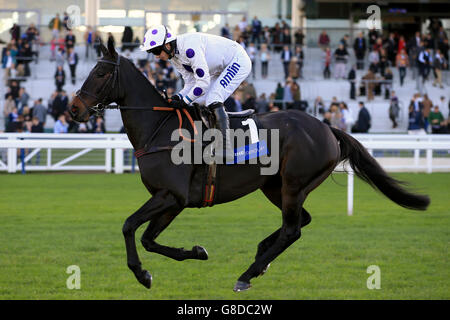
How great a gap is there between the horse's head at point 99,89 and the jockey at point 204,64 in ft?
0.83

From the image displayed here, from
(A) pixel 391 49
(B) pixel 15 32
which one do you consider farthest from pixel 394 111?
(B) pixel 15 32

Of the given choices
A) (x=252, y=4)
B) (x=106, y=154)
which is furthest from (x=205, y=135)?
(x=252, y=4)

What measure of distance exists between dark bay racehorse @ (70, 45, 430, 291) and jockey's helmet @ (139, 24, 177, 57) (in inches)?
9.7

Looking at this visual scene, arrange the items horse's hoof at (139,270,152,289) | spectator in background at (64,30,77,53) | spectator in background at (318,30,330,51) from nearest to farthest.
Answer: horse's hoof at (139,270,152,289) → spectator in background at (64,30,77,53) → spectator in background at (318,30,330,51)

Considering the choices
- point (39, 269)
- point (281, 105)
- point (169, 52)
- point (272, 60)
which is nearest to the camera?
point (169, 52)

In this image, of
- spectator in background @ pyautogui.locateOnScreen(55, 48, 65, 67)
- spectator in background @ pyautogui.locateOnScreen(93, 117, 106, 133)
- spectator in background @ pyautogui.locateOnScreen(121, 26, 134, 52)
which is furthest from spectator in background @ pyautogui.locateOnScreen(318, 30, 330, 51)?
spectator in background @ pyautogui.locateOnScreen(93, 117, 106, 133)

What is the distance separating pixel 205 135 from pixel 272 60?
1793 cm

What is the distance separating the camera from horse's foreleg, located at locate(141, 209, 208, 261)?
516 centimetres

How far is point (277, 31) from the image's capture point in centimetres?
2327

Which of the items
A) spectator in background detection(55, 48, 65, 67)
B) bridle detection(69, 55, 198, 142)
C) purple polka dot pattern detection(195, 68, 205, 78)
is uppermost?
purple polka dot pattern detection(195, 68, 205, 78)

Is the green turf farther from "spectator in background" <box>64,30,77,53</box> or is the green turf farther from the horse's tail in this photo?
"spectator in background" <box>64,30,77,53</box>

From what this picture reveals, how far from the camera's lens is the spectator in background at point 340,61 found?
73.7ft
